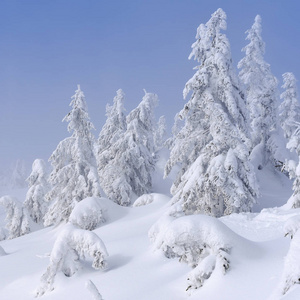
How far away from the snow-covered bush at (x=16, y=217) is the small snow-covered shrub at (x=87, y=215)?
13982 millimetres

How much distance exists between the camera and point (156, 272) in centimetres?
832

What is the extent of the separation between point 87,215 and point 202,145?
7195mm

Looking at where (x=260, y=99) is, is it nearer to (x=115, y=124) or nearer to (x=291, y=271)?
(x=115, y=124)

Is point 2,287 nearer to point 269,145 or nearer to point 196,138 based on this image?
point 196,138

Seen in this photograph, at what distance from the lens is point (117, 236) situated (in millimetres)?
13602

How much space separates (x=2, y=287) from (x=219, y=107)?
12130 millimetres

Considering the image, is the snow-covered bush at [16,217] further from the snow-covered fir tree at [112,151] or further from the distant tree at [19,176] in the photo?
the distant tree at [19,176]

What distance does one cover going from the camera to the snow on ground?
636 centimetres

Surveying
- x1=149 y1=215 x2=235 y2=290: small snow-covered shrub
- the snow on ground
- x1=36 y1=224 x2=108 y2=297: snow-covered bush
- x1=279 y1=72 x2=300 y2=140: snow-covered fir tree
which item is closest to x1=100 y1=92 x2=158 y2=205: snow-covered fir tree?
the snow on ground

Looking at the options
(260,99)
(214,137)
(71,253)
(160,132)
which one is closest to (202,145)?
(214,137)

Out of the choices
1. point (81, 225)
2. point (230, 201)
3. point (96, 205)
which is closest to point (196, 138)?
point (230, 201)

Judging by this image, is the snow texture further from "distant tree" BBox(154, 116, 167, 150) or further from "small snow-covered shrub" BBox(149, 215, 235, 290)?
"distant tree" BBox(154, 116, 167, 150)

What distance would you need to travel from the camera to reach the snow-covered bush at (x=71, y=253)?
352 inches

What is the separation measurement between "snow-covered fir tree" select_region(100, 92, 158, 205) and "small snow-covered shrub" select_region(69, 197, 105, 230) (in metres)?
9.88
